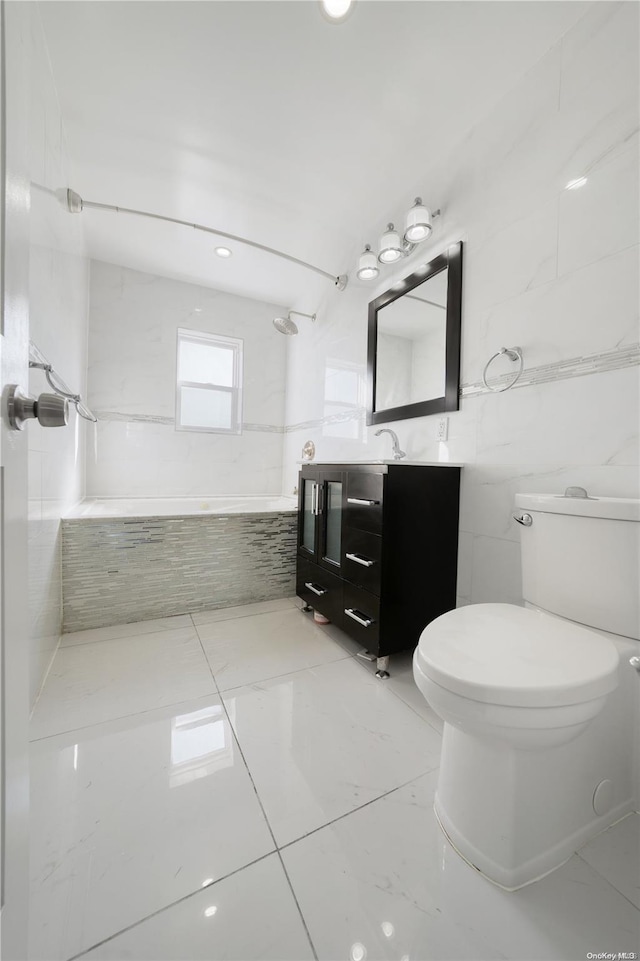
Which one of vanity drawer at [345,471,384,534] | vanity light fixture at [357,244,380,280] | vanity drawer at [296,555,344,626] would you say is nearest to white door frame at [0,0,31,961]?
vanity drawer at [345,471,384,534]

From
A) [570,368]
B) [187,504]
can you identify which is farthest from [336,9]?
[187,504]

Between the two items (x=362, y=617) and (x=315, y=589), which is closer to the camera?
(x=362, y=617)

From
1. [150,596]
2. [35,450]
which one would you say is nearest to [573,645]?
[35,450]

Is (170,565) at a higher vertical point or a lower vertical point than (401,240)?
lower

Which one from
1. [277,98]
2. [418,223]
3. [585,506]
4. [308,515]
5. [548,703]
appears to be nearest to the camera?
[548,703]

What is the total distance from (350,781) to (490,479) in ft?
3.79

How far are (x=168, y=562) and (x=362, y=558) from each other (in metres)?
1.15

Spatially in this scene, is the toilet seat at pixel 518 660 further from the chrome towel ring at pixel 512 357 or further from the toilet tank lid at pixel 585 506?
the chrome towel ring at pixel 512 357

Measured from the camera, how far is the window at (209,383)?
10.3 feet

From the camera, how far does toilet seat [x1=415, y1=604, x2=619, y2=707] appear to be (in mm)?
685

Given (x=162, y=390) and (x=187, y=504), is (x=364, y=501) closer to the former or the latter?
(x=187, y=504)

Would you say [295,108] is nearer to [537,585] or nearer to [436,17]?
[436,17]

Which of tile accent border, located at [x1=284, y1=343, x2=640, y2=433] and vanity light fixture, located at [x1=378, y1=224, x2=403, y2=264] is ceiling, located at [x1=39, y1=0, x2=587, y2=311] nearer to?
vanity light fixture, located at [x1=378, y1=224, x2=403, y2=264]

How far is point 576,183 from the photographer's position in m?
1.21
